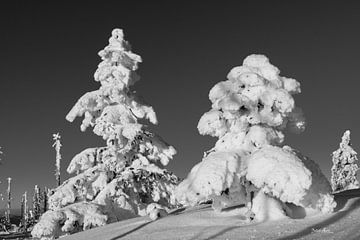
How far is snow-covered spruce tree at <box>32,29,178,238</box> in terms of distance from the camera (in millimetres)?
22203

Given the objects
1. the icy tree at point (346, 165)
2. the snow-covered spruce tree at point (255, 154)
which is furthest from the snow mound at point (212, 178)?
the icy tree at point (346, 165)

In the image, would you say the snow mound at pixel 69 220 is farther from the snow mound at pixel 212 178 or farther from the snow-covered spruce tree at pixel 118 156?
the snow mound at pixel 212 178

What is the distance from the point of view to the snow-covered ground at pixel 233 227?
48.3 feet

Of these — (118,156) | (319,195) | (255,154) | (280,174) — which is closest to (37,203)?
(118,156)

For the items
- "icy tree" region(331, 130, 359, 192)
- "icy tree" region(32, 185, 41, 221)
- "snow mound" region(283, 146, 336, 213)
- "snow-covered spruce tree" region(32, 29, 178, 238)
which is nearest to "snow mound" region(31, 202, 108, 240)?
"snow-covered spruce tree" region(32, 29, 178, 238)

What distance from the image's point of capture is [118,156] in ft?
76.8

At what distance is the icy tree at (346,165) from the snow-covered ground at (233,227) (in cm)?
3483

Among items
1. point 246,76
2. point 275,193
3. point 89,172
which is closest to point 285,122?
point 246,76

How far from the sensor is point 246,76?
1892 cm

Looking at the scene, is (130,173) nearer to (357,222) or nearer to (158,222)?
(158,222)

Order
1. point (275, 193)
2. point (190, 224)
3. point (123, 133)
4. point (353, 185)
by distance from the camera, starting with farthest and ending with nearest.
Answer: point (353, 185) → point (123, 133) → point (190, 224) → point (275, 193)

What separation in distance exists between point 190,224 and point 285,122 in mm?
6009

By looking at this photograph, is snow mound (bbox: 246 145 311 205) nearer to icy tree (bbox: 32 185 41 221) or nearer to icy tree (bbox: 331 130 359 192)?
icy tree (bbox: 331 130 359 192)

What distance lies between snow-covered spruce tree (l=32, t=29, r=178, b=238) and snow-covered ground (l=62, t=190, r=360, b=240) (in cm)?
221
